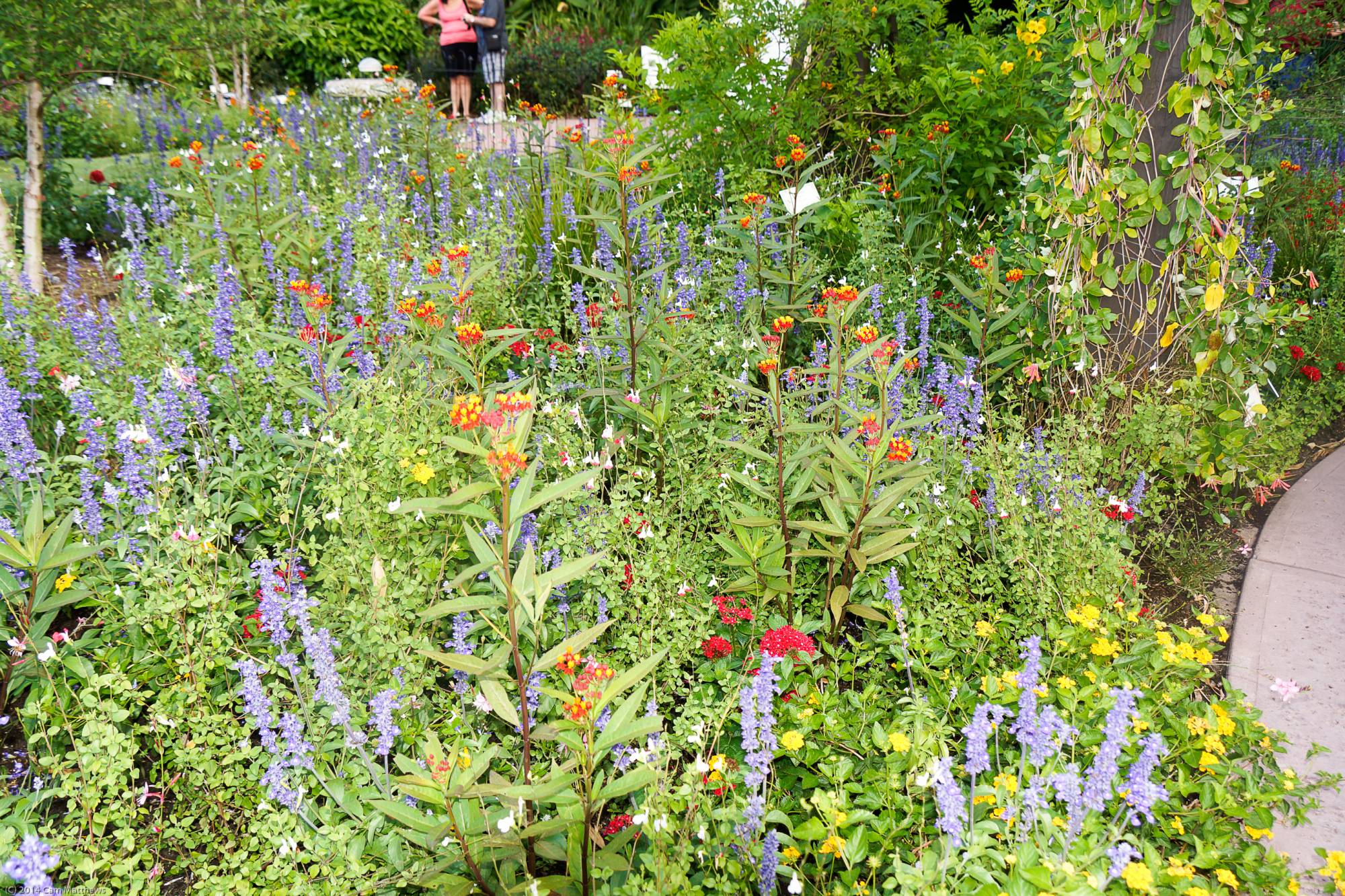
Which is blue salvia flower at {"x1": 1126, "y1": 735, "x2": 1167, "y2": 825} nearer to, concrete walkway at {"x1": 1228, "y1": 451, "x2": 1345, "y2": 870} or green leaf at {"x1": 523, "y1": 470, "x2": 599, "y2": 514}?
concrete walkway at {"x1": 1228, "y1": 451, "x2": 1345, "y2": 870}

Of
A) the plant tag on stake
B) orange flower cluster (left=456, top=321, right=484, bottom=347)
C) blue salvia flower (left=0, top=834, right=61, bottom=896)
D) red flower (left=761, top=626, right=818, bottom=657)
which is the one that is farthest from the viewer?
the plant tag on stake

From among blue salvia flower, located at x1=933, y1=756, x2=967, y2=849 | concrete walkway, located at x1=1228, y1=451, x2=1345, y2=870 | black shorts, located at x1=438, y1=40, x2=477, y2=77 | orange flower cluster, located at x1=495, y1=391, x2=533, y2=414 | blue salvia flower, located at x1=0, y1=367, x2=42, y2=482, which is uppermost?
black shorts, located at x1=438, y1=40, x2=477, y2=77

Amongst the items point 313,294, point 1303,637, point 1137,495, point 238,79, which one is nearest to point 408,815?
point 313,294

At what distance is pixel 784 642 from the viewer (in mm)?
2230

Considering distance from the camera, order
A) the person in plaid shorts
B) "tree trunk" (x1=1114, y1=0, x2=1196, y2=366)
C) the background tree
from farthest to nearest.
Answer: the person in plaid shorts → the background tree → "tree trunk" (x1=1114, y1=0, x2=1196, y2=366)

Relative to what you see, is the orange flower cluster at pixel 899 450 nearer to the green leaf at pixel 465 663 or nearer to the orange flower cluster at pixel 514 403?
the orange flower cluster at pixel 514 403

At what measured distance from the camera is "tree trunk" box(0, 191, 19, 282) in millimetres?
4035

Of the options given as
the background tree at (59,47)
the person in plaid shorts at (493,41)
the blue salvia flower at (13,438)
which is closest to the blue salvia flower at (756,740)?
the blue salvia flower at (13,438)

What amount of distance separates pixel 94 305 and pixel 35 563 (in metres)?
2.93

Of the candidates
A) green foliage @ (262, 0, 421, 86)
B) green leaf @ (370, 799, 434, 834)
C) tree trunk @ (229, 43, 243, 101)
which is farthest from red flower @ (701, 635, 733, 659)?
green foliage @ (262, 0, 421, 86)

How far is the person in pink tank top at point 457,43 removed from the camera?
1007 centimetres

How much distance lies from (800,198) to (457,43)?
25.9 ft

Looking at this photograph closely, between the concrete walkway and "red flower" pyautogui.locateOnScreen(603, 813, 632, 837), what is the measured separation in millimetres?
1526

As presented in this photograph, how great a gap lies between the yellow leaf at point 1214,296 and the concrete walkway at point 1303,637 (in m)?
0.88
